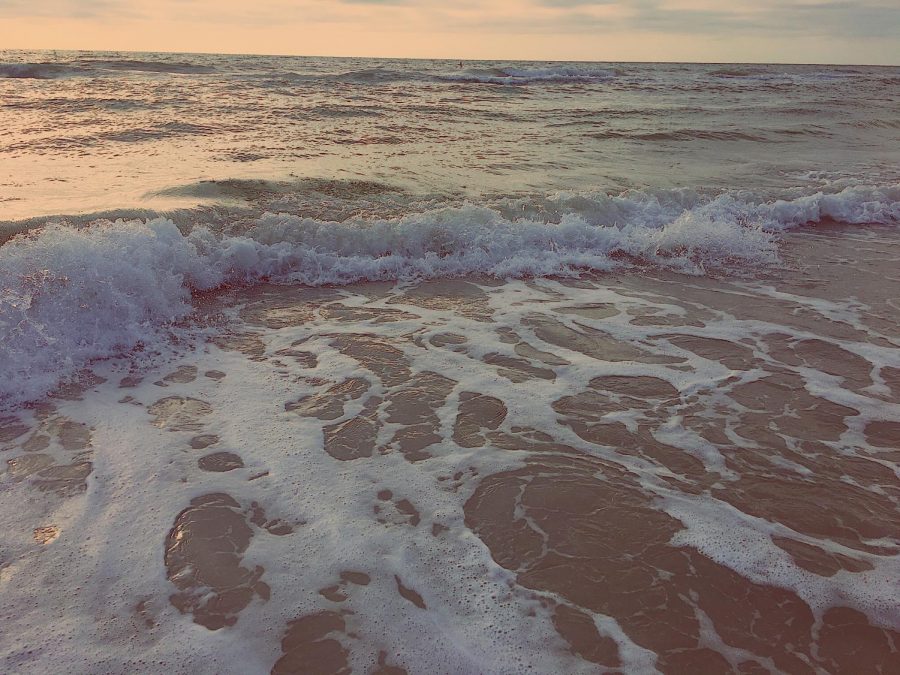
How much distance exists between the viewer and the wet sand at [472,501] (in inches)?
96.0

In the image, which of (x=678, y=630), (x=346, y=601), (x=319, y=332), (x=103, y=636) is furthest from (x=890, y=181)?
(x=103, y=636)

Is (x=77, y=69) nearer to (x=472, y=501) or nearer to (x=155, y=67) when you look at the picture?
(x=155, y=67)

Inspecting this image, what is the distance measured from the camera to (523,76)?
33219 millimetres

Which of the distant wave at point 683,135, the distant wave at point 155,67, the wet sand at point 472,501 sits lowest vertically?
the wet sand at point 472,501

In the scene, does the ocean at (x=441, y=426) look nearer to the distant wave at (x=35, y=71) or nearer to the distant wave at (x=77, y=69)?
the distant wave at (x=35, y=71)

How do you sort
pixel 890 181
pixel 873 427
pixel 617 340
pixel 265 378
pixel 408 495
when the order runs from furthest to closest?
pixel 890 181 → pixel 617 340 → pixel 265 378 → pixel 873 427 → pixel 408 495

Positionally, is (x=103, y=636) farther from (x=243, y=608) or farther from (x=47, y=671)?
(x=243, y=608)

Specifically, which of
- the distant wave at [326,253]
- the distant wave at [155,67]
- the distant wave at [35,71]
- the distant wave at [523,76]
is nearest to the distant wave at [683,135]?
the distant wave at [326,253]

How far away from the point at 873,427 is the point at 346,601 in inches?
134

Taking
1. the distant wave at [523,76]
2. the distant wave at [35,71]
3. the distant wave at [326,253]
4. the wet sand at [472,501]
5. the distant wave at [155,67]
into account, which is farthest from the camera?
the distant wave at [523,76]

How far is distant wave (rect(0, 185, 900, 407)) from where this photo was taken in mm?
4898

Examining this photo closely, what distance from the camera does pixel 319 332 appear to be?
5.26 meters

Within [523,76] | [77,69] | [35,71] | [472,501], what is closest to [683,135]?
[472,501]

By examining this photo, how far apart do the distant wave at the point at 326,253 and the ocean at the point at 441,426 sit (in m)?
0.04
